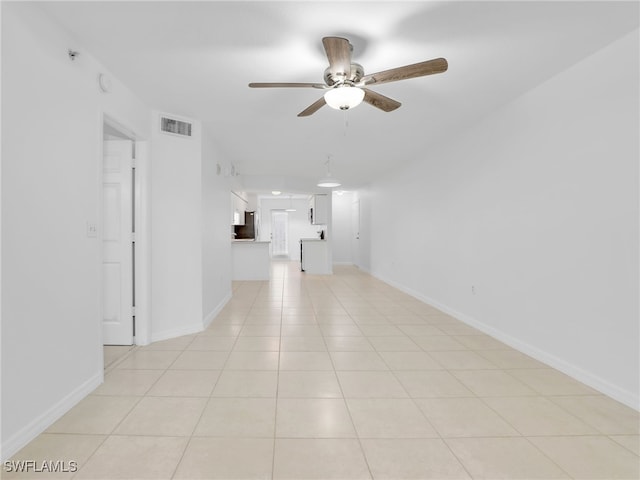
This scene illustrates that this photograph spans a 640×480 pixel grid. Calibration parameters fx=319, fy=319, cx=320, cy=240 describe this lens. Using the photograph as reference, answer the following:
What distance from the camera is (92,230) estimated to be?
2.40 m

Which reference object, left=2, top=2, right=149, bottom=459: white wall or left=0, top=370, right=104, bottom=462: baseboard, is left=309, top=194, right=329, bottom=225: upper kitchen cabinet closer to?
left=2, top=2, right=149, bottom=459: white wall

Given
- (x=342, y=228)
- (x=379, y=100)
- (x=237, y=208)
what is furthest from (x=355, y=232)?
(x=379, y=100)

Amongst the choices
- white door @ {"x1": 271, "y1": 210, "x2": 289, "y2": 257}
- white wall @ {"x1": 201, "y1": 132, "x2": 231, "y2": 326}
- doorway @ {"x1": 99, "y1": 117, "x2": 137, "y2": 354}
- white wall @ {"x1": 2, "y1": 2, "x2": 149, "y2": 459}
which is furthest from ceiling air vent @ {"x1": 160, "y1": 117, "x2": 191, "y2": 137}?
white door @ {"x1": 271, "y1": 210, "x2": 289, "y2": 257}

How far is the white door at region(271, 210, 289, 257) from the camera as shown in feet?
43.9

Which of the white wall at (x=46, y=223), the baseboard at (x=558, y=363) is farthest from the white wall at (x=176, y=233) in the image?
the baseboard at (x=558, y=363)

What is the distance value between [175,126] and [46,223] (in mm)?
2075

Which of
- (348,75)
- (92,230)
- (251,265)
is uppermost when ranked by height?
(348,75)

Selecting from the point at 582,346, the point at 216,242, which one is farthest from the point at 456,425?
the point at 216,242

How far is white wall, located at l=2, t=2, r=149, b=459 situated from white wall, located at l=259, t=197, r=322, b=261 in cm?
1011

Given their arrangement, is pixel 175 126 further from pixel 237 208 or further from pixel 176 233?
pixel 237 208

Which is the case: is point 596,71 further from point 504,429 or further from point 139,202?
point 139,202

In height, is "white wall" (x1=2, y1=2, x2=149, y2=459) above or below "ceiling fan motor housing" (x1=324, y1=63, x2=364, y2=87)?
below

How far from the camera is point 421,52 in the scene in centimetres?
244

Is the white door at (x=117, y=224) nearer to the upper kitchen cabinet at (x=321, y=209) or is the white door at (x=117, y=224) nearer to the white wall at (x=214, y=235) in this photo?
the white wall at (x=214, y=235)
